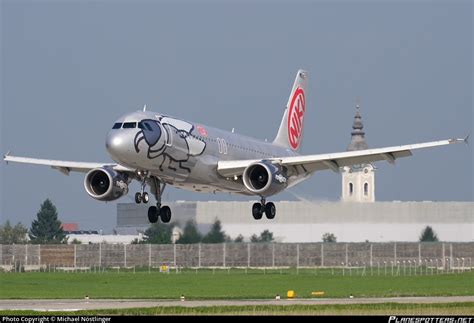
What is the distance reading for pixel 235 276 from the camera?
98.0 m

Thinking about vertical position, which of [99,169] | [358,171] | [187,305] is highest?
[358,171]

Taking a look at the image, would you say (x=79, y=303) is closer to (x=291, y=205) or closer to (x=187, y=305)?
(x=187, y=305)

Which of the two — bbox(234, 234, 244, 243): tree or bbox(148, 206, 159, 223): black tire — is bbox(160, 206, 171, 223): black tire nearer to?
bbox(148, 206, 159, 223): black tire

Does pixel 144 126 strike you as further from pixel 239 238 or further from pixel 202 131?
pixel 239 238

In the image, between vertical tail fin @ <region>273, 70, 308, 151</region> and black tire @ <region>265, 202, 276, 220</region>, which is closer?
black tire @ <region>265, 202, 276, 220</region>

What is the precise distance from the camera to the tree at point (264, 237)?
4395 inches

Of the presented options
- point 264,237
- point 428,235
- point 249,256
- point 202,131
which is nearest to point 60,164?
point 202,131

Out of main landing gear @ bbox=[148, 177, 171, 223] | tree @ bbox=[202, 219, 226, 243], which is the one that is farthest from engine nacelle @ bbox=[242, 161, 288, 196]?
tree @ bbox=[202, 219, 226, 243]

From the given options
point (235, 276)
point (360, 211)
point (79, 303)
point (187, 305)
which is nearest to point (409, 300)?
point (187, 305)

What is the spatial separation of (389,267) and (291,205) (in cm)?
1033

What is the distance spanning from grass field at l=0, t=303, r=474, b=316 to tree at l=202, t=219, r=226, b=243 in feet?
121

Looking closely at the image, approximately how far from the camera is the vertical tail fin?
8294cm

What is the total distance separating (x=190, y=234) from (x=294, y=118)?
14447mm

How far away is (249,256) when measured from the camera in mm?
109750
